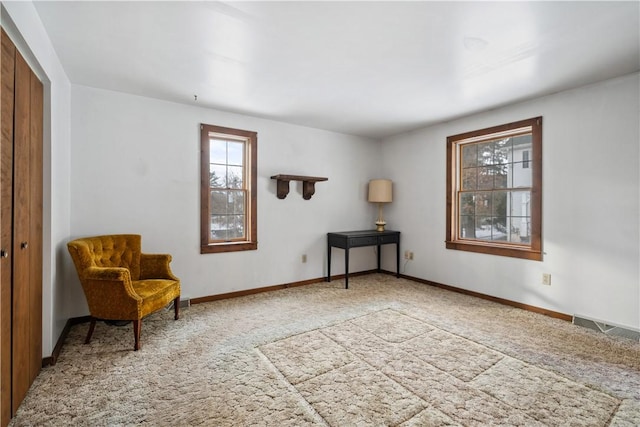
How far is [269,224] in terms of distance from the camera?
4.29 metres

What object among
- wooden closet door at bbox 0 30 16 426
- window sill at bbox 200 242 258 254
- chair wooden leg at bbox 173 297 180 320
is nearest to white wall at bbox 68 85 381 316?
window sill at bbox 200 242 258 254

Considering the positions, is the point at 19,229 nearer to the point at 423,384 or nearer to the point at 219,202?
the point at 219,202

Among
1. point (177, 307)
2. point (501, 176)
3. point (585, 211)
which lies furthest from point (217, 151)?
point (585, 211)

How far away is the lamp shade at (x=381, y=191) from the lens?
16.5 ft

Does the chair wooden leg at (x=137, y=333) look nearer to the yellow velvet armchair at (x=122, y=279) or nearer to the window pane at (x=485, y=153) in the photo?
the yellow velvet armchair at (x=122, y=279)

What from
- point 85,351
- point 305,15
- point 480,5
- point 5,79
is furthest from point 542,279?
point 5,79

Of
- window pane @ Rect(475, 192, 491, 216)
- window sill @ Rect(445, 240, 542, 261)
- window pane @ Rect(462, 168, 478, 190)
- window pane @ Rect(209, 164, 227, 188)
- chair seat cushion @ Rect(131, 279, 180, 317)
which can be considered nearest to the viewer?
chair seat cushion @ Rect(131, 279, 180, 317)

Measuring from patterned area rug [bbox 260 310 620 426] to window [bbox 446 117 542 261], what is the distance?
1674 millimetres

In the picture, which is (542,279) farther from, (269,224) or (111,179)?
(111,179)

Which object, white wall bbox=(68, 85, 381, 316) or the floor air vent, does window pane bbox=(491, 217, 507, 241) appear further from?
white wall bbox=(68, 85, 381, 316)

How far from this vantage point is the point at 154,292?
2697 millimetres

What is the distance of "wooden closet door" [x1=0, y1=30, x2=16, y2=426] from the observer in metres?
1.54

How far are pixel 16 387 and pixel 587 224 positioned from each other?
4.61 meters

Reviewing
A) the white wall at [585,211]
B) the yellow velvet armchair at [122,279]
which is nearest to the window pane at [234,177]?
the yellow velvet armchair at [122,279]
